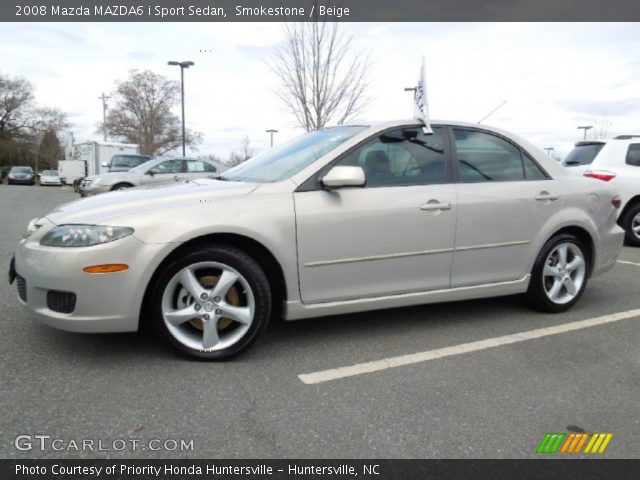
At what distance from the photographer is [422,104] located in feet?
12.3

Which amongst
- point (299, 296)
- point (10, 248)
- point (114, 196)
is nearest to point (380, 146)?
point (299, 296)

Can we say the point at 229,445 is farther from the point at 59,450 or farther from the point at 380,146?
the point at 380,146

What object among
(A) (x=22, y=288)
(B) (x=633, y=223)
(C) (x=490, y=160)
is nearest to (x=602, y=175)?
(B) (x=633, y=223)

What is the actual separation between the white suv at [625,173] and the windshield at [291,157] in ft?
18.3

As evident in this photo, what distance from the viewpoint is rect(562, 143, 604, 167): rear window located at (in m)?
8.38

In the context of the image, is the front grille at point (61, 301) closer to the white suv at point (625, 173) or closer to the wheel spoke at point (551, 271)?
A: the wheel spoke at point (551, 271)

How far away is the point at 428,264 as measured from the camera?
3523 millimetres

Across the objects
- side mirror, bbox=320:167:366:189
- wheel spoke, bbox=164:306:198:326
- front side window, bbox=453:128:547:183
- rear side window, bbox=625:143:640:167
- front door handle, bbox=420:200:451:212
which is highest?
rear side window, bbox=625:143:640:167

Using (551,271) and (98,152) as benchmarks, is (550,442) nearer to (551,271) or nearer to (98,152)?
(551,271)

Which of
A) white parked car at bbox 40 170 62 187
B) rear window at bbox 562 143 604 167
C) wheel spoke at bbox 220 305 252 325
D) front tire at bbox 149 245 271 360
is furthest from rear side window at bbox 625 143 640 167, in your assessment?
white parked car at bbox 40 170 62 187

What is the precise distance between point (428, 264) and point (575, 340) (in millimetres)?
1142

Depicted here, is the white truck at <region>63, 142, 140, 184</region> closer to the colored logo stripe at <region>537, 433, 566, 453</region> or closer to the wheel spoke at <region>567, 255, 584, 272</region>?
the wheel spoke at <region>567, 255, 584, 272</region>

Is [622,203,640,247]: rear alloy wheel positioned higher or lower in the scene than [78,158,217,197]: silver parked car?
lower
